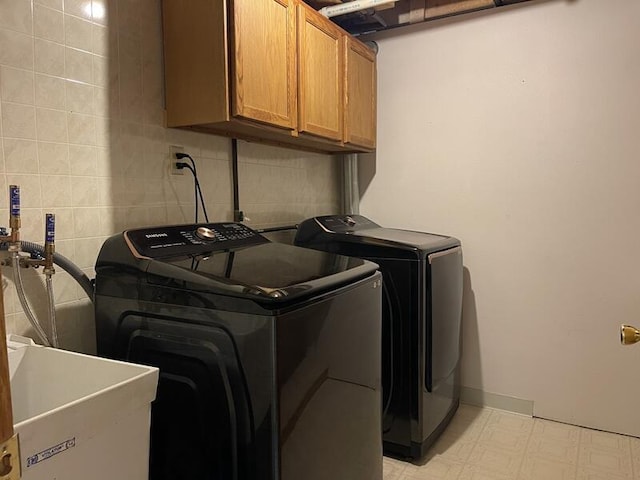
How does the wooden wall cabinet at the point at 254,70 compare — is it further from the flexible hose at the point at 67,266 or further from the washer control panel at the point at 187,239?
the flexible hose at the point at 67,266

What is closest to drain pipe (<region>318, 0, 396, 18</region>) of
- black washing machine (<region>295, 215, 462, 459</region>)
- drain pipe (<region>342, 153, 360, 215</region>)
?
drain pipe (<region>342, 153, 360, 215</region>)

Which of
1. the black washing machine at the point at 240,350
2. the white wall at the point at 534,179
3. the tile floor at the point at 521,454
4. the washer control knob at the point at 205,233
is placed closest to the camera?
the black washing machine at the point at 240,350

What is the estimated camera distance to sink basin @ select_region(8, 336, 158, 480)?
886 mm

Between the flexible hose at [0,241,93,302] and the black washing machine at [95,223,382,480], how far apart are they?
0.08 m

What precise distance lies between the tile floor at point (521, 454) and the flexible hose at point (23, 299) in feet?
5.17

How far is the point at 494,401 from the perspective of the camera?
282 cm

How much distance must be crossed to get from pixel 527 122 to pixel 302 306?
197 centimetres

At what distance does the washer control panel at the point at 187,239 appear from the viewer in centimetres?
151

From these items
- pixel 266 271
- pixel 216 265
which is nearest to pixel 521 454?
Answer: pixel 266 271

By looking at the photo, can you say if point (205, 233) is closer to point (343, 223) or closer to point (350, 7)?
point (343, 223)

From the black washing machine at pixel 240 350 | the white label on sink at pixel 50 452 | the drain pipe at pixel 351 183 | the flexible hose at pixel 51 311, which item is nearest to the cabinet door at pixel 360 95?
Result: the drain pipe at pixel 351 183

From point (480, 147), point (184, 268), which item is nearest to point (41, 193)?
point (184, 268)

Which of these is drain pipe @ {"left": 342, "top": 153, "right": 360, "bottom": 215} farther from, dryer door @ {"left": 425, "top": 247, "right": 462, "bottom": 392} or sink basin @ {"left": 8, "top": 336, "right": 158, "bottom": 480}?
sink basin @ {"left": 8, "top": 336, "right": 158, "bottom": 480}

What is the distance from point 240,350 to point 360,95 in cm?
192
